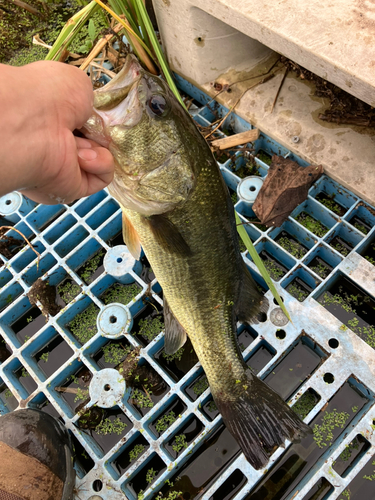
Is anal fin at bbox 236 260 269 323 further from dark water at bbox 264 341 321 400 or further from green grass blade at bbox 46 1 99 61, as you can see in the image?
green grass blade at bbox 46 1 99 61

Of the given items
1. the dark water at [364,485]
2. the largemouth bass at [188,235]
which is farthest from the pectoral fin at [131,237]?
the dark water at [364,485]

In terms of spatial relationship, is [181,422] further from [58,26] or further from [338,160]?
[58,26]

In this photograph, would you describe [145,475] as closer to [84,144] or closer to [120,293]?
[120,293]

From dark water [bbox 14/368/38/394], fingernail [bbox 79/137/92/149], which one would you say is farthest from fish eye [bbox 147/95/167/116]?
dark water [bbox 14/368/38/394]

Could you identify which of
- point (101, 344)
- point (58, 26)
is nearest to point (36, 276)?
point (101, 344)

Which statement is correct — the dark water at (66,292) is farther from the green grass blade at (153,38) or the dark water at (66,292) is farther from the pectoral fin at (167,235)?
the green grass blade at (153,38)

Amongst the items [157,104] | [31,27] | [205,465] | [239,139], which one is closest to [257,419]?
[205,465]
